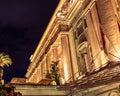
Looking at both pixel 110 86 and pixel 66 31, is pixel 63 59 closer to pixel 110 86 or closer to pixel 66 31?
pixel 66 31

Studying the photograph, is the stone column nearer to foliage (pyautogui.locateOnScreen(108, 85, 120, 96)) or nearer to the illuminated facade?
the illuminated facade

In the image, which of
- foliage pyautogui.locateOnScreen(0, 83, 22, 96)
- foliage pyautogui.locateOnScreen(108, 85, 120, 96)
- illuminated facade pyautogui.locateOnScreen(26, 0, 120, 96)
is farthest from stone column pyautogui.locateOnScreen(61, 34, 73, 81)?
foliage pyautogui.locateOnScreen(0, 83, 22, 96)

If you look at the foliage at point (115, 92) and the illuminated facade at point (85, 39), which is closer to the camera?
the foliage at point (115, 92)

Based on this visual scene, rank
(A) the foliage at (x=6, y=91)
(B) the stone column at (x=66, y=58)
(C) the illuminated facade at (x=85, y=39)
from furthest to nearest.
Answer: (B) the stone column at (x=66, y=58) → (C) the illuminated facade at (x=85, y=39) → (A) the foliage at (x=6, y=91)

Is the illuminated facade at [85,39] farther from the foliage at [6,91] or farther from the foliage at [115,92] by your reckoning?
the foliage at [6,91]

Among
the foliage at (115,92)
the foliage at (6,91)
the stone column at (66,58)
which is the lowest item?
the foliage at (115,92)

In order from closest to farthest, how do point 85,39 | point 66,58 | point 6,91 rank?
point 6,91 < point 85,39 < point 66,58

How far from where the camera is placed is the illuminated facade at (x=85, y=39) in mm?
23328

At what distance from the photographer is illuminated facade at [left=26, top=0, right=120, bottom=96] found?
2333cm

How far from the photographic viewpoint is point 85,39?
3045cm

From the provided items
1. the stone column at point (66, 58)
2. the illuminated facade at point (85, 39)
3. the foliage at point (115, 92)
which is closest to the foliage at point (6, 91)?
the illuminated facade at point (85, 39)

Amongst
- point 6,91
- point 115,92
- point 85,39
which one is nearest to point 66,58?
point 85,39

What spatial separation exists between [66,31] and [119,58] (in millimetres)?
13327

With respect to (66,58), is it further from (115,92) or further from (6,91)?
(6,91)
